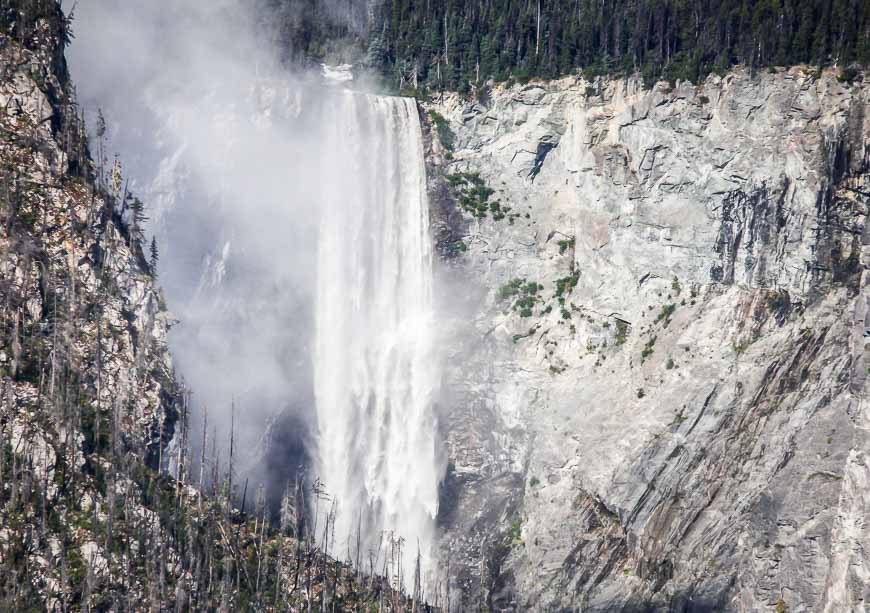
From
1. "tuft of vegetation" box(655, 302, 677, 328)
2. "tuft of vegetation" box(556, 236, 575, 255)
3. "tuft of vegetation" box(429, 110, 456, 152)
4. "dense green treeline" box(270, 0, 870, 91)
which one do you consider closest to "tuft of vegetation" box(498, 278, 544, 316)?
"tuft of vegetation" box(556, 236, 575, 255)

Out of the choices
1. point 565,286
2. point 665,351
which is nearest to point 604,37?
point 565,286

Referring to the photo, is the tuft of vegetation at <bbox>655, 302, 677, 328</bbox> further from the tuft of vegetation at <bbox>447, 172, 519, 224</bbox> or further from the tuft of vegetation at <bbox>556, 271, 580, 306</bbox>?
the tuft of vegetation at <bbox>447, 172, 519, 224</bbox>

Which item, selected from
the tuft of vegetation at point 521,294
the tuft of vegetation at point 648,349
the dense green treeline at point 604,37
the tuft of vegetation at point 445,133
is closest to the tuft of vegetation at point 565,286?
the tuft of vegetation at point 521,294

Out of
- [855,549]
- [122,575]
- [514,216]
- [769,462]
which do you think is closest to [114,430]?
[122,575]

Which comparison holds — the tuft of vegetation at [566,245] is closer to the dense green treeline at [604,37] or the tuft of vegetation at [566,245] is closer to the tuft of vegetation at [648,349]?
the tuft of vegetation at [648,349]

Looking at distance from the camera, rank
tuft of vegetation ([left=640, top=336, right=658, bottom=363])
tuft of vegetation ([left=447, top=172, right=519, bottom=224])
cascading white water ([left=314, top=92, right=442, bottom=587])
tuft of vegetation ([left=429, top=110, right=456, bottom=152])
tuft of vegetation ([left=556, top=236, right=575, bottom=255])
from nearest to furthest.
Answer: tuft of vegetation ([left=640, top=336, right=658, bottom=363]) < tuft of vegetation ([left=556, top=236, right=575, bottom=255]) < cascading white water ([left=314, top=92, right=442, bottom=587]) < tuft of vegetation ([left=447, top=172, right=519, bottom=224]) < tuft of vegetation ([left=429, top=110, right=456, bottom=152])
